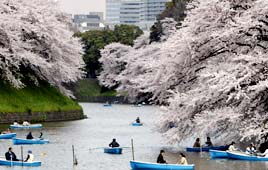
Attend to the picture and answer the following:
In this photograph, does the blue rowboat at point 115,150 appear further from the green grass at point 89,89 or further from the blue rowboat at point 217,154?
the green grass at point 89,89

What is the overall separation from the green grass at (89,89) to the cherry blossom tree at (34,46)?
192 ft

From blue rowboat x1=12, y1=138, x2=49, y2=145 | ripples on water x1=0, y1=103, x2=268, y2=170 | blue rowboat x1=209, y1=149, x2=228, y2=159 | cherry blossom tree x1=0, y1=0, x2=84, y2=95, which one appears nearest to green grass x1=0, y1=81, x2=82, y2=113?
cherry blossom tree x1=0, y1=0, x2=84, y2=95

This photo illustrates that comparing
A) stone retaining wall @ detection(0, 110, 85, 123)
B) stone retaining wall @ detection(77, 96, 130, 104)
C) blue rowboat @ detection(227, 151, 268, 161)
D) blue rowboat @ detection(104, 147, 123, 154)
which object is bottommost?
blue rowboat @ detection(227, 151, 268, 161)

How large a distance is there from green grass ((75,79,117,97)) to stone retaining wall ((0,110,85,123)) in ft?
201

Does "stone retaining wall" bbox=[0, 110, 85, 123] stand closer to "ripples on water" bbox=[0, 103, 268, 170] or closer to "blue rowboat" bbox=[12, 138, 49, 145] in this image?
"ripples on water" bbox=[0, 103, 268, 170]

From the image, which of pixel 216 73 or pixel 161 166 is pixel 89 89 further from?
pixel 161 166

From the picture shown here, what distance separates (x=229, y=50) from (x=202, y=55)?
5.70 feet

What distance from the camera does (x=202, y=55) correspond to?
45.9m

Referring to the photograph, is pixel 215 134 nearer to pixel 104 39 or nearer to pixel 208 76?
pixel 208 76

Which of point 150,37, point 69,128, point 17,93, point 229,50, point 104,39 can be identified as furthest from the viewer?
point 104,39

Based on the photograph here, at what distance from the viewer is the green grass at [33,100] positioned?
233ft

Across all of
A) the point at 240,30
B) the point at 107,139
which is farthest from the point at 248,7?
the point at 107,139

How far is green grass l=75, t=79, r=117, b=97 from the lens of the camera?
143 metres

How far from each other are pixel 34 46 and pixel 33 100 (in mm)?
5662
